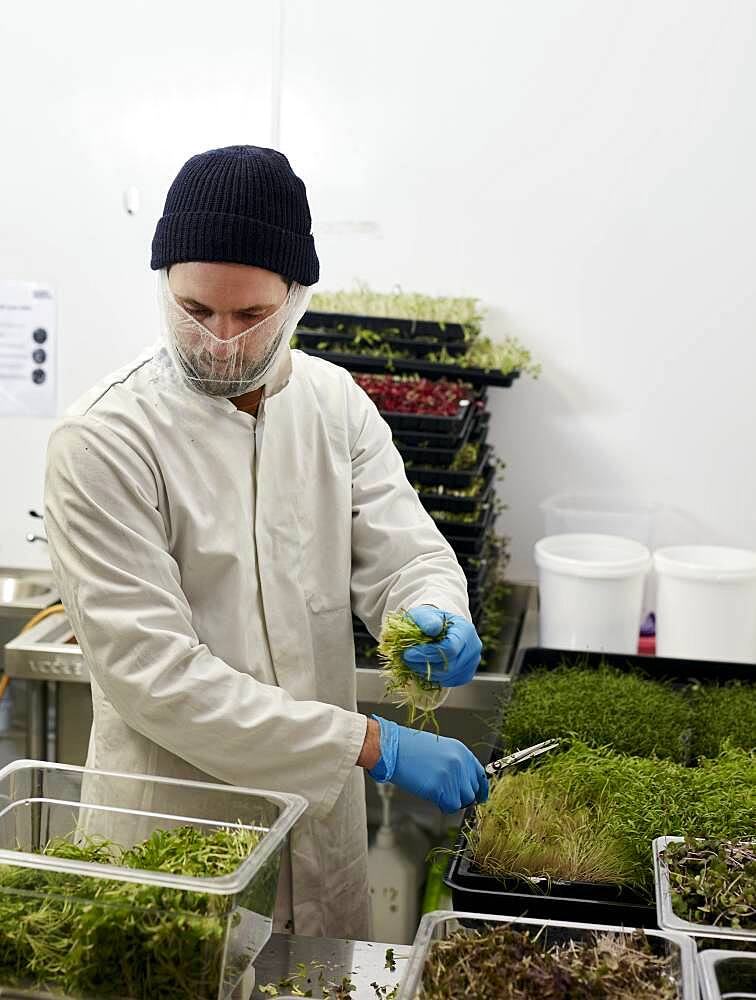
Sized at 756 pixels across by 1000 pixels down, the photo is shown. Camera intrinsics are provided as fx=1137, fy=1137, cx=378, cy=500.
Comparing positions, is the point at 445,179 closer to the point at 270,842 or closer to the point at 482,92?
the point at 482,92

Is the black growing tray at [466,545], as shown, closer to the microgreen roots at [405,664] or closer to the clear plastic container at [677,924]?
the microgreen roots at [405,664]

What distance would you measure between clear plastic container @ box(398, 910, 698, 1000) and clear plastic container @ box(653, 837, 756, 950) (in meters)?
0.02

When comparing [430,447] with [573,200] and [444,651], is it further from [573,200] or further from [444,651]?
[444,651]

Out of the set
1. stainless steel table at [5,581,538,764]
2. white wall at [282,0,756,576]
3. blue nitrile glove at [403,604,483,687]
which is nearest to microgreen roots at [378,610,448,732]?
blue nitrile glove at [403,604,483,687]

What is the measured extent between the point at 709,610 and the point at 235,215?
5.16 feet

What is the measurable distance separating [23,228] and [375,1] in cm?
120

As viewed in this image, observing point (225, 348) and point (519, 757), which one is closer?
point (225, 348)

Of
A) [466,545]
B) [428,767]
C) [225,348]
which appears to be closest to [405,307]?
[466,545]

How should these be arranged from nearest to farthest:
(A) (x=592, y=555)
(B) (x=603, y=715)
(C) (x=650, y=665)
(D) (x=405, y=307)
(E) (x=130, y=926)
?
(E) (x=130, y=926)
(B) (x=603, y=715)
(C) (x=650, y=665)
(D) (x=405, y=307)
(A) (x=592, y=555)

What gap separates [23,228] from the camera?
3338 millimetres

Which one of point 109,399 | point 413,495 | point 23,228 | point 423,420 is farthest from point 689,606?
point 23,228

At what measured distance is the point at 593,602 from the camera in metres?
2.73

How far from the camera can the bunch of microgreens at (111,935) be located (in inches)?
45.7

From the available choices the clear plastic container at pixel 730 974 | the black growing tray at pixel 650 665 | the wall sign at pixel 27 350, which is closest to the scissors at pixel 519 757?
the black growing tray at pixel 650 665
